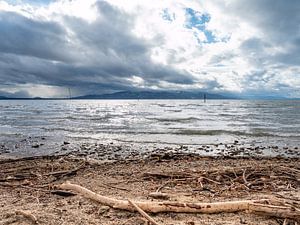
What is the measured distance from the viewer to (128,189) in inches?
299

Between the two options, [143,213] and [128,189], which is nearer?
[143,213]

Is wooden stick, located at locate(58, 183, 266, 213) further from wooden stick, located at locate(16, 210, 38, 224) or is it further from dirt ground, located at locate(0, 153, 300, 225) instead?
wooden stick, located at locate(16, 210, 38, 224)

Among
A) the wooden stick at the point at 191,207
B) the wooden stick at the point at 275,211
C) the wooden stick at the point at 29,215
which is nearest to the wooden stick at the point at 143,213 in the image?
the wooden stick at the point at 191,207

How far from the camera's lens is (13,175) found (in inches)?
375

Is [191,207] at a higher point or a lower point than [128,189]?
higher

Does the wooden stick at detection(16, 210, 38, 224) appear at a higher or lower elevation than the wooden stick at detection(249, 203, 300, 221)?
lower

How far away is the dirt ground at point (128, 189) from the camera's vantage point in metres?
5.39

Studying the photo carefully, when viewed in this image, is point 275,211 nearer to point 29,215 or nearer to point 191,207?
point 191,207

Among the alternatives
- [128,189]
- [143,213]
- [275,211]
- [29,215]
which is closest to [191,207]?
[143,213]

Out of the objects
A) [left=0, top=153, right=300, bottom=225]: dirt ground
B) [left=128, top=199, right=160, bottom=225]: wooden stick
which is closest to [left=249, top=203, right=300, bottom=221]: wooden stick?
[left=0, top=153, right=300, bottom=225]: dirt ground

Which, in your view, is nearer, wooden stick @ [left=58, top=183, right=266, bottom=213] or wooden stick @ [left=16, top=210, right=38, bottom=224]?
wooden stick @ [left=16, top=210, right=38, bottom=224]

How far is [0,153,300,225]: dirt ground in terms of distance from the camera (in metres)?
5.39

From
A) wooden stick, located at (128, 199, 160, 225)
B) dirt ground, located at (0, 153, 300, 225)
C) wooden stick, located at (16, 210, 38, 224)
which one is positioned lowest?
dirt ground, located at (0, 153, 300, 225)

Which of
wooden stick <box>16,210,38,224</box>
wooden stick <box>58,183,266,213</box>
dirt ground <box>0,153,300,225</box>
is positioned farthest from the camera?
→ wooden stick <box>58,183,266,213</box>
